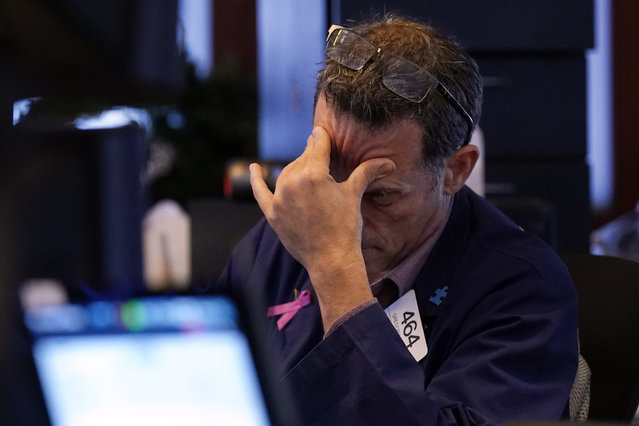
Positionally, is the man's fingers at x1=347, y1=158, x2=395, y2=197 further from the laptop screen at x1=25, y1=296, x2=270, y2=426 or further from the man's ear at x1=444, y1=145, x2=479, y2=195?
the laptop screen at x1=25, y1=296, x2=270, y2=426

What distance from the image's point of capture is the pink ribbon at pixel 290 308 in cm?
135

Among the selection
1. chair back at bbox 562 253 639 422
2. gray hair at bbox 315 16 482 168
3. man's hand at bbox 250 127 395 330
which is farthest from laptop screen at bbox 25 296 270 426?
chair back at bbox 562 253 639 422

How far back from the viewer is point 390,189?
130 centimetres

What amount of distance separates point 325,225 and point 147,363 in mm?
705

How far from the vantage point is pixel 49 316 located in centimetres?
44

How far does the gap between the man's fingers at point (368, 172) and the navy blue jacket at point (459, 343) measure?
147 millimetres

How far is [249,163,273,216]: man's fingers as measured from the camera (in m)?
1.24

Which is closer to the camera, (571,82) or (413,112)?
(413,112)

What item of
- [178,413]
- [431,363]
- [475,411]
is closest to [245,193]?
[431,363]

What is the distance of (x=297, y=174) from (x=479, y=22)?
138 cm

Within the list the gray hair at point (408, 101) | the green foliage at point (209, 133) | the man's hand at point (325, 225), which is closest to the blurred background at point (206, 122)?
the green foliage at point (209, 133)

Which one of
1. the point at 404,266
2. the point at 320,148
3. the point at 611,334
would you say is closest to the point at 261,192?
the point at 320,148

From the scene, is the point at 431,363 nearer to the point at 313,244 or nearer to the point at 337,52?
the point at 313,244

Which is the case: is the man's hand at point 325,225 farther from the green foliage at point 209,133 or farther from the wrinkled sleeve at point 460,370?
the green foliage at point 209,133
